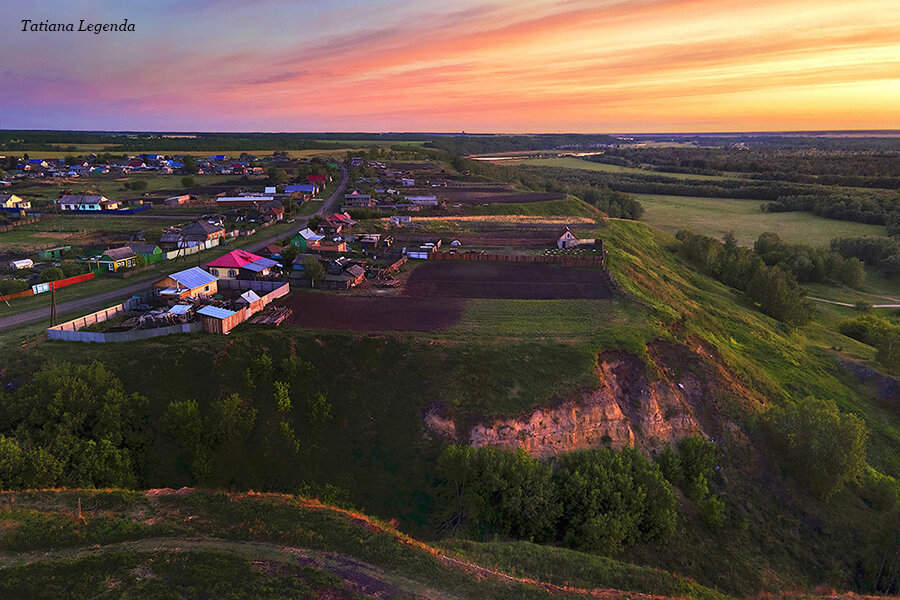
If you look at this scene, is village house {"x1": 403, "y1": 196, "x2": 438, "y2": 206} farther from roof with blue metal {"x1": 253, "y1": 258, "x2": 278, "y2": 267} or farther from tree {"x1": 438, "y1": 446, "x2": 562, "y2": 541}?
tree {"x1": 438, "y1": 446, "x2": 562, "y2": 541}

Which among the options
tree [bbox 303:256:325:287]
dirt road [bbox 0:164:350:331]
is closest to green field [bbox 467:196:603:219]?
tree [bbox 303:256:325:287]

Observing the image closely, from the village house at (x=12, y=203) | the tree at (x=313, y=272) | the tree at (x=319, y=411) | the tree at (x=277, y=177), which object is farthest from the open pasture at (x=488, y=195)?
the tree at (x=319, y=411)

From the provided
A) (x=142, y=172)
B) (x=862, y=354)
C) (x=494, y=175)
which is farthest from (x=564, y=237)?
(x=142, y=172)

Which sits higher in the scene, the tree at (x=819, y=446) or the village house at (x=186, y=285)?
the village house at (x=186, y=285)

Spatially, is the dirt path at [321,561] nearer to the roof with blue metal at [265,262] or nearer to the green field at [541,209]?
the roof with blue metal at [265,262]

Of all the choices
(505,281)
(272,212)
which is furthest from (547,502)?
(272,212)

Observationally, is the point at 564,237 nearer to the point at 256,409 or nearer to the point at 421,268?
the point at 421,268
